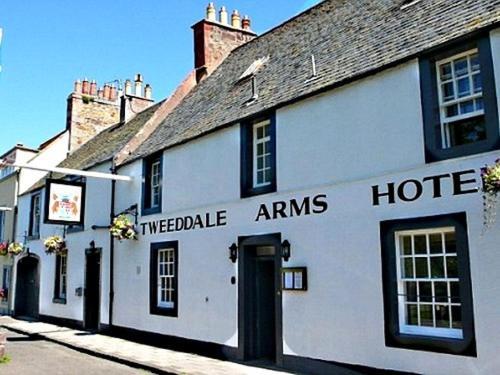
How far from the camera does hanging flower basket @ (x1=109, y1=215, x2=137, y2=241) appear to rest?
15.5 meters

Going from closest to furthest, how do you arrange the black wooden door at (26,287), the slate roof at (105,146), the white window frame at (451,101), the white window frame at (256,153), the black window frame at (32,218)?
the white window frame at (451,101) < the white window frame at (256,153) < the slate roof at (105,146) < the black window frame at (32,218) < the black wooden door at (26,287)

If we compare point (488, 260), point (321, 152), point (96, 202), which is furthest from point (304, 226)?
point (96, 202)

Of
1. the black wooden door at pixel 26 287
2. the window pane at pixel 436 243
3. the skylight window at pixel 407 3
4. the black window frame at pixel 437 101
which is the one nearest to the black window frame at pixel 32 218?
the black wooden door at pixel 26 287

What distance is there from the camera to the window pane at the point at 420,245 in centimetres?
862

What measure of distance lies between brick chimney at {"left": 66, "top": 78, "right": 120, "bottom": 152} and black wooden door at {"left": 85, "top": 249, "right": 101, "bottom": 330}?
9.39 m

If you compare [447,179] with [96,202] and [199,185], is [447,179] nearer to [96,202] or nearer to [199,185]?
[199,185]

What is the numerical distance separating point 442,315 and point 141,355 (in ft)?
24.0

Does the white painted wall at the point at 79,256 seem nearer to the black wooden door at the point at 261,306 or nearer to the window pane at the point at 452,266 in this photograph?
the black wooden door at the point at 261,306

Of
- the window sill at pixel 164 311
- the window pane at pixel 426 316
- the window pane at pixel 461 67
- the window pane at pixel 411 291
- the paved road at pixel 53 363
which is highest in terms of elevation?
the window pane at pixel 461 67

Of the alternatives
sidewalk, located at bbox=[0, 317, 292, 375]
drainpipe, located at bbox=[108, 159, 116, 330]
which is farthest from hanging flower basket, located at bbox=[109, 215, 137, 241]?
sidewalk, located at bbox=[0, 317, 292, 375]

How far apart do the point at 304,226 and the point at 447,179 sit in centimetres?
312

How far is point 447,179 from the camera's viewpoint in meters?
8.21

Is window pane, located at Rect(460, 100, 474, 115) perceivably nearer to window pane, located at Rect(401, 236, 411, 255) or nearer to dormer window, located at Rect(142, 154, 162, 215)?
window pane, located at Rect(401, 236, 411, 255)

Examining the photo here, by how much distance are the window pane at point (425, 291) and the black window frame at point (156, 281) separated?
7061mm
